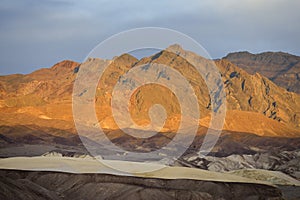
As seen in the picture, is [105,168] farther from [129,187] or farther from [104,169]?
[129,187]

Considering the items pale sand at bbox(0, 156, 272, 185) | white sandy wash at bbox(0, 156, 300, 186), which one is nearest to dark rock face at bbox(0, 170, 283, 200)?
white sandy wash at bbox(0, 156, 300, 186)

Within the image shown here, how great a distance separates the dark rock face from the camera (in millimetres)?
66250

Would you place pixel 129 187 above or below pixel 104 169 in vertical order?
below

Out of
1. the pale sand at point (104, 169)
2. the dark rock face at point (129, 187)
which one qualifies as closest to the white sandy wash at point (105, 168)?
the pale sand at point (104, 169)

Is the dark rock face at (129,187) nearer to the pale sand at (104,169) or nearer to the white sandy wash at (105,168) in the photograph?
the white sandy wash at (105,168)

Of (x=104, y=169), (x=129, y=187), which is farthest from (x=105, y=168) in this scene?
(x=129, y=187)

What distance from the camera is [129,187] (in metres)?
67.6

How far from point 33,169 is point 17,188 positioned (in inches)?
912

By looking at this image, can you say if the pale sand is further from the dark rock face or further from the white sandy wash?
the dark rock face

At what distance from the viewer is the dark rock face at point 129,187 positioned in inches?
2608

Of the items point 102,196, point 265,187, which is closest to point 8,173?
point 102,196

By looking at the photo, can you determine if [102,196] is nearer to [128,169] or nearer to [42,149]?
[128,169]

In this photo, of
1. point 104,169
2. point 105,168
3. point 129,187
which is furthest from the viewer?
point 105,168

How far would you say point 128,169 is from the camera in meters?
79.6
